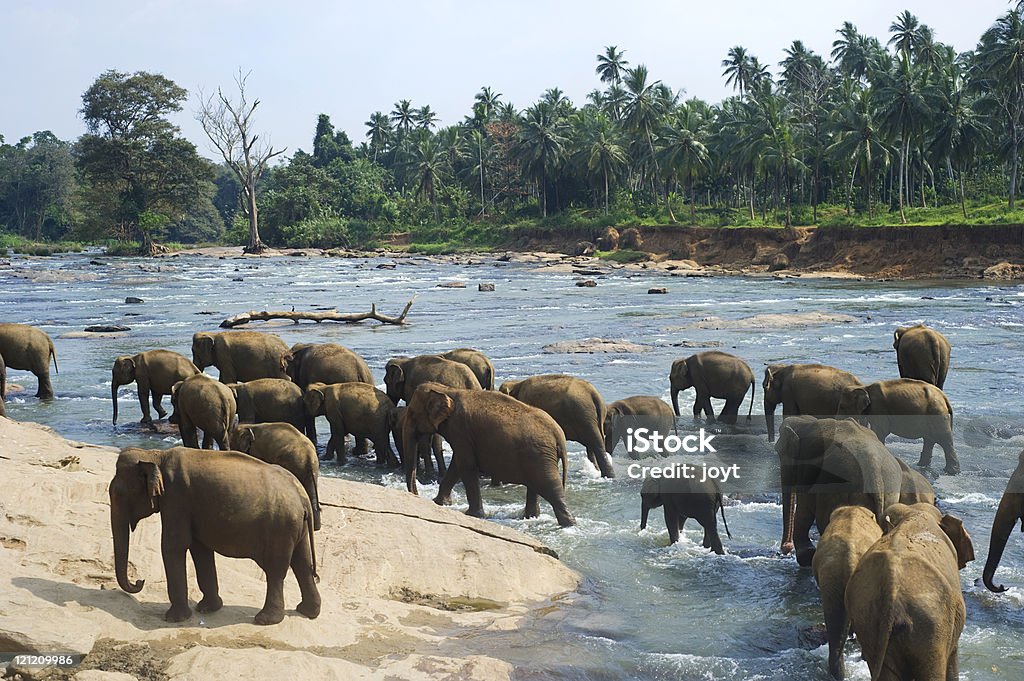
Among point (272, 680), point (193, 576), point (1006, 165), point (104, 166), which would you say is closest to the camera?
point (272, 680)

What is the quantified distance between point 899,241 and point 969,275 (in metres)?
6.24

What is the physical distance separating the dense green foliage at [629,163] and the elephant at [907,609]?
2277 inches

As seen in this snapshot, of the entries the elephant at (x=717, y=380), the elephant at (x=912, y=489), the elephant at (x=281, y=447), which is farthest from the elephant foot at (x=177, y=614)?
the elephant at (x=717, y=380)

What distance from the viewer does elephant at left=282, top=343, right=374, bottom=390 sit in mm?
14914

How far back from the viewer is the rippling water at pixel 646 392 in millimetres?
7227

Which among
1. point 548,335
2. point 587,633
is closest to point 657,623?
point 587,633

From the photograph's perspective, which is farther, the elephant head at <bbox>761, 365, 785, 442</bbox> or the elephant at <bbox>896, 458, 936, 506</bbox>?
the elephant head at <bbox>761, 365, 785, 442</bbox>

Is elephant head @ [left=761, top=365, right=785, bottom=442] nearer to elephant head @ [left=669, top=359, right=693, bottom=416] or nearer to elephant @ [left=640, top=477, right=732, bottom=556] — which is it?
elephant head @ [left=669, top=359, right=693, bottom=416]

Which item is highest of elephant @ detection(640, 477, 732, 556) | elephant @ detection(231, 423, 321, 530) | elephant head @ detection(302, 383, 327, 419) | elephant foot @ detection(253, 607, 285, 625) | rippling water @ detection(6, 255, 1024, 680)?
elephant @ detection(231, 423, 321, 530)

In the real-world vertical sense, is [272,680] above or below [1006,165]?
below

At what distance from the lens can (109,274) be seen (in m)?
60.8

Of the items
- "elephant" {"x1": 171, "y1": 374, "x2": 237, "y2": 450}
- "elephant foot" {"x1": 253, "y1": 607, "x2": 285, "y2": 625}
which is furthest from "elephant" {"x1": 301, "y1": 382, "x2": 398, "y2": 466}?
"elephant foot" {"x1": 253, "y1": 607, "x2": 285, "y2": 625}

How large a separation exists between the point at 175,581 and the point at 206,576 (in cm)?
25

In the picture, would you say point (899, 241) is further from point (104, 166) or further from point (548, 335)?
point (104, 166)
